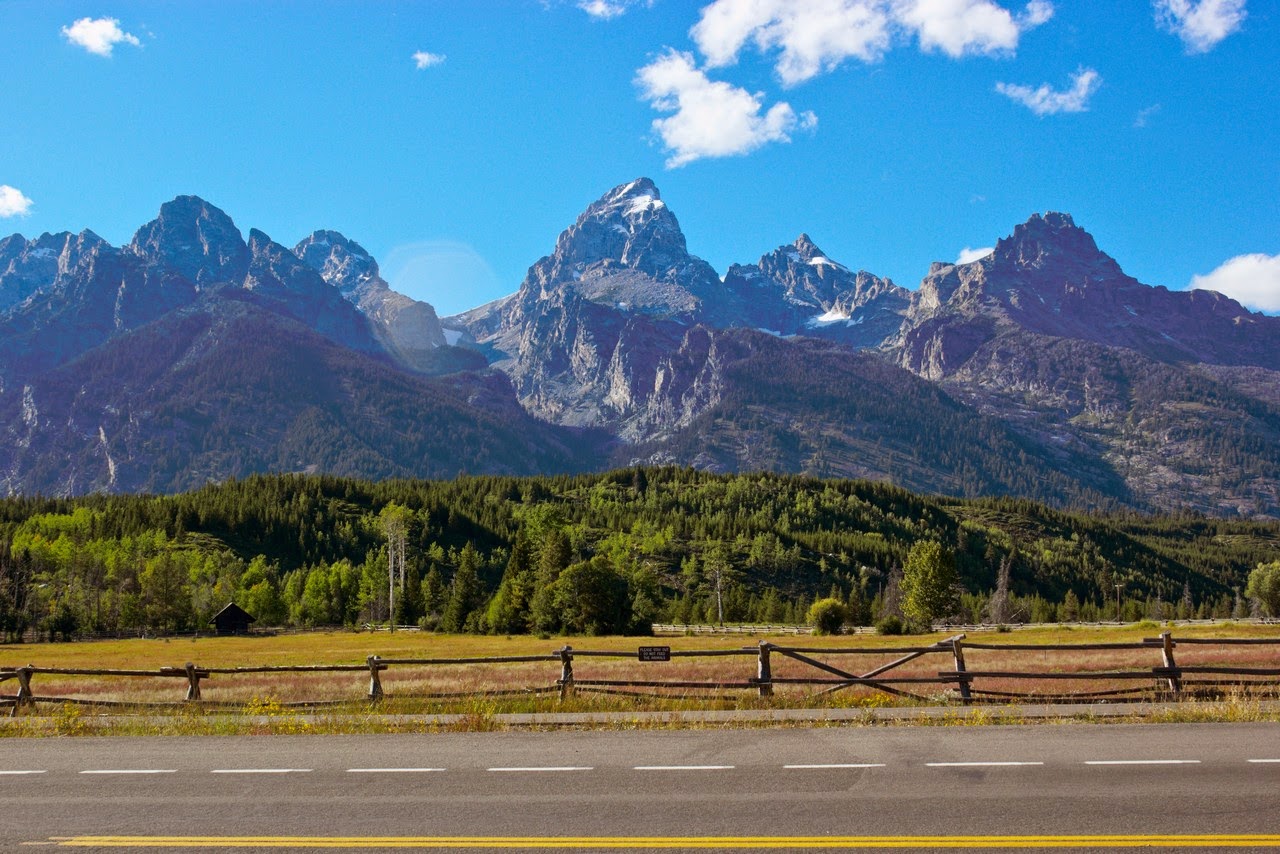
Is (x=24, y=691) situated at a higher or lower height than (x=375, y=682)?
lower

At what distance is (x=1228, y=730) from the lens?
21031 mm

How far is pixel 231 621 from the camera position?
13250 cm

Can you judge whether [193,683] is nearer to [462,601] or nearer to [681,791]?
[681,791]

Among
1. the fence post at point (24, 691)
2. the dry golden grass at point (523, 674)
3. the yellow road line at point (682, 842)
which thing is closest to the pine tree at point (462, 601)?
the dry golden grass at point (523, 674)

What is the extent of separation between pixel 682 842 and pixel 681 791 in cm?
288

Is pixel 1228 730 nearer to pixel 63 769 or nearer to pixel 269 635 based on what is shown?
pixel 63 769

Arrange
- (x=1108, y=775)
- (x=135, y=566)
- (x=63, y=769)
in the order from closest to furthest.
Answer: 1. (x=1108, y=775)
2. (x=63, y=769)
3. (x=135, y=566)

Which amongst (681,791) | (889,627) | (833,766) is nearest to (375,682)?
(681,791)

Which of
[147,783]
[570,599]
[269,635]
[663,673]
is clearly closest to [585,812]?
[147,783]

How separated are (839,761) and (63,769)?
55.5 feet

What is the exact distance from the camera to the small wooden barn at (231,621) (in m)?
131

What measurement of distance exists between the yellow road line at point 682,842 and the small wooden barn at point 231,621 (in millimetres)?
128456

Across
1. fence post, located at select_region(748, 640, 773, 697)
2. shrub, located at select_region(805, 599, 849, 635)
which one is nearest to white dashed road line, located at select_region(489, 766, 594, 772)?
fence post, located at select_region(748, 640, 773, 697)

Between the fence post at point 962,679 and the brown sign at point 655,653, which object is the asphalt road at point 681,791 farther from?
the brown sign at point 655,653
